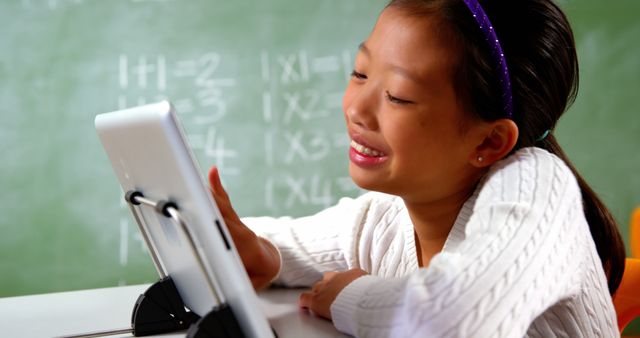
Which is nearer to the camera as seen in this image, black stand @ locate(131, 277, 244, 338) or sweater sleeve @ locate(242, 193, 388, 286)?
black stand @ locate(131, 277, 244, 338)

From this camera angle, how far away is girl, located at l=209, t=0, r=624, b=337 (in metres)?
0.67

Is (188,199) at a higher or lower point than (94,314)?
higher

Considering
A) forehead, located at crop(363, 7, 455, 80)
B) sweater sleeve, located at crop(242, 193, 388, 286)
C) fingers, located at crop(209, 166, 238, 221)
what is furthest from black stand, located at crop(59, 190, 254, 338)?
forehead, located at crop(363, 7, 455, 80)

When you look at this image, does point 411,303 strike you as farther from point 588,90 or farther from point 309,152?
point 588,90

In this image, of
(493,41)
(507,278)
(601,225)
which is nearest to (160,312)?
(507,278)

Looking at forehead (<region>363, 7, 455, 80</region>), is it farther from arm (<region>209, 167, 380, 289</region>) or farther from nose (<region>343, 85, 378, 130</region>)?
arm (<region>209, 167, 380, 289</region>)

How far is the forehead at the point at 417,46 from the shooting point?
0.85 meters

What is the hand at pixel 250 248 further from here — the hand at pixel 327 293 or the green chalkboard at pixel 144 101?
the green chalkboard at pixel 144 101

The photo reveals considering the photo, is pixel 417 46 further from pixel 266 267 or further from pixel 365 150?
pixel 266 267

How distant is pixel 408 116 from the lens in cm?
83

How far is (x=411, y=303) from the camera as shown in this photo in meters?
0.66

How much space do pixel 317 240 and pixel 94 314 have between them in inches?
13.7

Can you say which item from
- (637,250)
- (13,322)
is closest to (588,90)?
(637,250)

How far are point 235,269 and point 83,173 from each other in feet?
6.22
